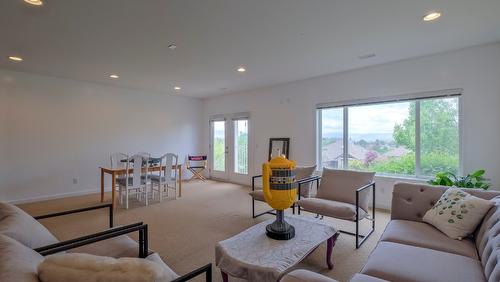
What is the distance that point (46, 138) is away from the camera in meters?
4.96

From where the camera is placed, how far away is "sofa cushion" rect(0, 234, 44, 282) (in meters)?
0.88

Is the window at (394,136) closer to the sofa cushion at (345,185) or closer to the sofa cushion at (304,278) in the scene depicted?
the sofa cushion at (345,185)

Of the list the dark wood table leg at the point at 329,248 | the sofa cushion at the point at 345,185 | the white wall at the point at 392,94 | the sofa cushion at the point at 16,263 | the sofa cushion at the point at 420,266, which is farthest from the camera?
the white wall at the point at 392,94

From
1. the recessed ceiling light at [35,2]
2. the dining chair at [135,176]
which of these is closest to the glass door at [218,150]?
the dining chair at [135,176]

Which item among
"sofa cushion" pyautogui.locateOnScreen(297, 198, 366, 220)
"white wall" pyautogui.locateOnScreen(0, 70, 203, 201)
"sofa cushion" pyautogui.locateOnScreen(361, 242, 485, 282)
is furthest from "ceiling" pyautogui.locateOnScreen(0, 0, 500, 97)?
"sofa cushion" pyautogui.locateOnScreen(361, 242, 485, 282)

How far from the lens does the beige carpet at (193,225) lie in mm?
2514

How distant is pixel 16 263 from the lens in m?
0.96

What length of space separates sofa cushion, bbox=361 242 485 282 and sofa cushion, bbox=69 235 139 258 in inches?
62.5

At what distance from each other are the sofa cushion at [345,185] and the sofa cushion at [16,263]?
2.99m

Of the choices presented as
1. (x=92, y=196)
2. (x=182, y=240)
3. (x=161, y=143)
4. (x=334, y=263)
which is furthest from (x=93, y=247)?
(x=161, y=143)

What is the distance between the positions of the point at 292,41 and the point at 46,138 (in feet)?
17.0

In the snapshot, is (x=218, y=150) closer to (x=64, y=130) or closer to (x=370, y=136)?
(x=64, y=130)

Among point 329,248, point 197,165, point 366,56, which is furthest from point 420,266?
point 197,165

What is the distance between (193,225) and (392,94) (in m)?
3.90
